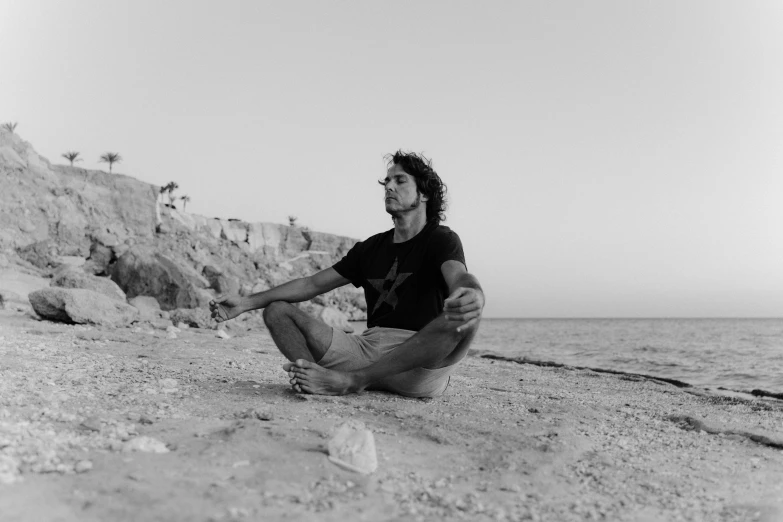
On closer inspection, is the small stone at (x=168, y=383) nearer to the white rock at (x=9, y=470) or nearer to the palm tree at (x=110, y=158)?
the white rock at (x=9, y=470)

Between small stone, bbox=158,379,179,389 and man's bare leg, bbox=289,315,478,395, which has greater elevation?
man's bare leg, bbox=289,315,478,395

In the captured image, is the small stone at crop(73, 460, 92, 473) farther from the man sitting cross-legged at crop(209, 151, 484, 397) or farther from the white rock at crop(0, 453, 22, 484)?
the man sitting cross-legged at crop(209, 151, 484, 397)

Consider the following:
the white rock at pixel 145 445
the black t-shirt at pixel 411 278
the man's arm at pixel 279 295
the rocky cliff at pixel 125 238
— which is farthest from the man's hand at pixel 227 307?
the rocky cliff at pixel 125 238

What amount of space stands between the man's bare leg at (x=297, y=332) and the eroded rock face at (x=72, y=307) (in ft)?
18.0

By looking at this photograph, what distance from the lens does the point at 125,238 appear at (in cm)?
2717

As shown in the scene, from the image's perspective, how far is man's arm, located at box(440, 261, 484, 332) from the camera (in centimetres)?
278

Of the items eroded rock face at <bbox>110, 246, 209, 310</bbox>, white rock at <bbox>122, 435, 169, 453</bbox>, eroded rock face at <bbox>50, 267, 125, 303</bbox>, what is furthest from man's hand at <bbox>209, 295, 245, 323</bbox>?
eroded rock face at <bbox>110, 246, 209, 310</bbox>

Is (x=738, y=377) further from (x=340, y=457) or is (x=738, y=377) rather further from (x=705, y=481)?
(x=340, y=457)

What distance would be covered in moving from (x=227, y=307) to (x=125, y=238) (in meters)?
26.2

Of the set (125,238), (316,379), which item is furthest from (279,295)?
(125,238)

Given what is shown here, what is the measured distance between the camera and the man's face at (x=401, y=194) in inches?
146

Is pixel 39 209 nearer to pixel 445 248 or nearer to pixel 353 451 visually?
pixel 445 248

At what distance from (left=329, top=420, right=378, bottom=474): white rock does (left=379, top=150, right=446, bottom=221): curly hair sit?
1989 mm

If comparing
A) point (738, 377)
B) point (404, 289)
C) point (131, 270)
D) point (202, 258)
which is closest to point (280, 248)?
point (202, 258)
